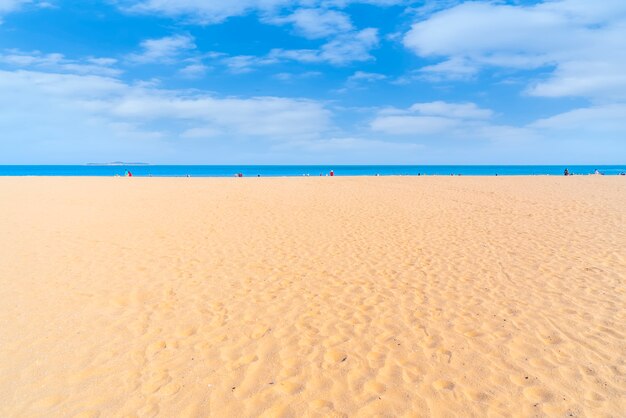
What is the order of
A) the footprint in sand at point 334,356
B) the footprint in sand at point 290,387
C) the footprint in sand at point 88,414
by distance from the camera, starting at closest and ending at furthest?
the footprint in sand at point 88,414, the footprint in sand at point 290,387, the footprint in sand at point 334,356

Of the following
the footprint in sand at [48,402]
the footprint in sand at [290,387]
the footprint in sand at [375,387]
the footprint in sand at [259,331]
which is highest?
the footprint in sand at [259,331]

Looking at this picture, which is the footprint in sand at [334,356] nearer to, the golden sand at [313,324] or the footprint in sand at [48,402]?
the golden sand at [313,324]

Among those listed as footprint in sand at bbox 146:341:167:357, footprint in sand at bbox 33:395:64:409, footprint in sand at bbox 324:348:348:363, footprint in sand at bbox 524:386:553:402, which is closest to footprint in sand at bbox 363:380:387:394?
footprint in sand at bbox 324:348:348:363

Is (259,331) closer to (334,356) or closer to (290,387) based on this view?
(334,356)

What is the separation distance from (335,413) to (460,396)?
1.40m

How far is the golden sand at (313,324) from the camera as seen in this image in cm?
396

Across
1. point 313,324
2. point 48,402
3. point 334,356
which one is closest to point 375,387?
point 334,356

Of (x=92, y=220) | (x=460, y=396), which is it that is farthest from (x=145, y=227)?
(x=460, y=396)

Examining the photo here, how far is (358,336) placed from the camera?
17.3ft

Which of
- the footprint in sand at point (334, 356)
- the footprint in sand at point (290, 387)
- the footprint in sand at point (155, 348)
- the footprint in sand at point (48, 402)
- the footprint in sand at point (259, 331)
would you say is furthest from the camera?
the footprint in sand at point (259, 331)

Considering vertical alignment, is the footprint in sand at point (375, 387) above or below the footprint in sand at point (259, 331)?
below

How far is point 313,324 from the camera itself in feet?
18.6

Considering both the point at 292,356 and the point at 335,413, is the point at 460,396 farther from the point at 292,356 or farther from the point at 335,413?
the point at 292,356

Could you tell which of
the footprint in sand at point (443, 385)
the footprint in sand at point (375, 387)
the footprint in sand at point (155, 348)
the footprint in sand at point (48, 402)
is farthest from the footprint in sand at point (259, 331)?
the footprint in sand at point (443, 385)
